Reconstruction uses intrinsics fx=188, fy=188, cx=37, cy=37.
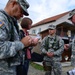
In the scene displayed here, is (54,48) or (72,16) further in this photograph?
(54,48)

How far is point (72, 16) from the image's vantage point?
3.91 m

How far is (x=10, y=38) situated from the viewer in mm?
2059

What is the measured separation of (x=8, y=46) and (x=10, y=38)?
0.20m

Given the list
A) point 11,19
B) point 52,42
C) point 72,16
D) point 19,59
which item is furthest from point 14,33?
point 52,42

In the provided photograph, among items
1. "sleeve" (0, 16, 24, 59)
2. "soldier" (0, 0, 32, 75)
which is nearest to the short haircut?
"soldier" (0, 0, 32, 75)

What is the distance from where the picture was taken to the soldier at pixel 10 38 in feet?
6.14

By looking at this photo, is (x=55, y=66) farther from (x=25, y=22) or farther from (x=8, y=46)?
(x=8, y=46)

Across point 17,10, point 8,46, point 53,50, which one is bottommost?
point 53,50

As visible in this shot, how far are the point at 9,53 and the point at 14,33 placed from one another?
307mm

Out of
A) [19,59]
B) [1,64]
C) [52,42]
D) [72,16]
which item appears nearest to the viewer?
[1,64]

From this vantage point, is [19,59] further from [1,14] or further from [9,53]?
[1,14]

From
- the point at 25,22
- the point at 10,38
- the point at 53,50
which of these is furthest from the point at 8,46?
the point at 53,50

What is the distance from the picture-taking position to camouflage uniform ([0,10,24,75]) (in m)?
1.86

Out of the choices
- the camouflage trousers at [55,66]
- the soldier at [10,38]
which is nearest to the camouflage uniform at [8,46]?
the soldier at [10,38]
